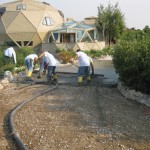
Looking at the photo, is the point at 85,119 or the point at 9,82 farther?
the point at 9,82

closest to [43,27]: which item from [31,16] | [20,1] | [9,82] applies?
[31,16]

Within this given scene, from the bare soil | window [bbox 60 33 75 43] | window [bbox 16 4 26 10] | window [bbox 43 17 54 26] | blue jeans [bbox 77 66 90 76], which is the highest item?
window [bbox 16 4 26 10]

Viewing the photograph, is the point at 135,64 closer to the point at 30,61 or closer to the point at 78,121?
the point at 78,121

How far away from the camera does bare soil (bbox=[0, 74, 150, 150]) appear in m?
6.29

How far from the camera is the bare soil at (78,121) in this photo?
248 inches

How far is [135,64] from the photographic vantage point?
1006 centimetres

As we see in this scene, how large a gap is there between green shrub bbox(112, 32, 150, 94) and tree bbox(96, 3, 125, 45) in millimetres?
29799

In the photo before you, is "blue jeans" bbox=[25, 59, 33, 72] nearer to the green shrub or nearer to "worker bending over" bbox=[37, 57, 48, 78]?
"worker bending over" bbox=[37, 57, 48, 78]

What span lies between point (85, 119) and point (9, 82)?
21.5 feet

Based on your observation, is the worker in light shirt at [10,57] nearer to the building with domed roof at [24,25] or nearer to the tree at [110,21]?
the building with domed roof at [24,25]

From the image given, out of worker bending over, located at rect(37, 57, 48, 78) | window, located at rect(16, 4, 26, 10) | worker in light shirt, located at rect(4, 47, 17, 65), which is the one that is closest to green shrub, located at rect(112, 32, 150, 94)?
worker bending over, located at rect(37, 57, 48, 78)

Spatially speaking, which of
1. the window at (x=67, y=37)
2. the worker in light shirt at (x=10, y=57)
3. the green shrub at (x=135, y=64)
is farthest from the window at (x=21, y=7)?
the green shrub at (x=135, y=64)

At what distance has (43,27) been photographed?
37344 mm

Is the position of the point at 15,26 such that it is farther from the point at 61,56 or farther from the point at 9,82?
the point at 9,82
